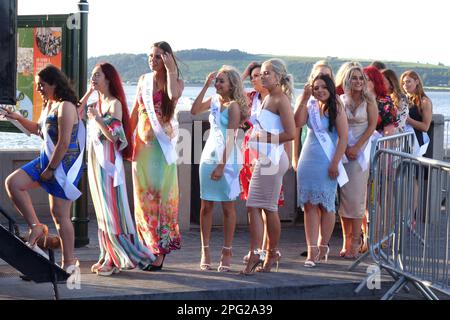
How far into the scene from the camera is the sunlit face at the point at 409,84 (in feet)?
39.8

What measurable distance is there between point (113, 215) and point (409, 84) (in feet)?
13.6

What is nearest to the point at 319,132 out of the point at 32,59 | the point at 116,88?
the point at 116,88

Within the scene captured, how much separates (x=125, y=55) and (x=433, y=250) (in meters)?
17.9

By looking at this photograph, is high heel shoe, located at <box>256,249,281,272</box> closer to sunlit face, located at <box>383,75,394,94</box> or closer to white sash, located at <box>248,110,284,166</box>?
→ white sash, located at <box>248,110,284,166</box>

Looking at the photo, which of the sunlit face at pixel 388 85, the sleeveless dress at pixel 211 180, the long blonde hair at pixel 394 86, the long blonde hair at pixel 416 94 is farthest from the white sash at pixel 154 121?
the long blonde hair at pixel 416 94

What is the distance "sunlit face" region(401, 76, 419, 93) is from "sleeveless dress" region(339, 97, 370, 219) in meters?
1.62

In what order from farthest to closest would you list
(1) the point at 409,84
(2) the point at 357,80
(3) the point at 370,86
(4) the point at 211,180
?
(1) the point at 409,84, (3) the point at 370,86, (2) the point at 357,80, (4) the point at 211,180

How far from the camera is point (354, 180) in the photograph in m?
10.7

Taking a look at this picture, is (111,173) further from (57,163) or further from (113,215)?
(57,163)
